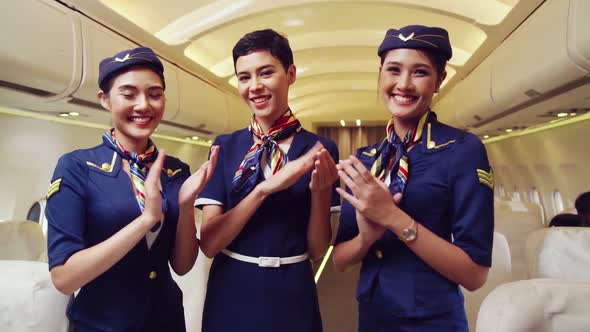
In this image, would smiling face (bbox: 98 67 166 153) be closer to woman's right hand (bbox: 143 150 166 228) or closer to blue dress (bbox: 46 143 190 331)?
blue dress (bbox: 46 143 190 331)

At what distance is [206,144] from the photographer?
870cm

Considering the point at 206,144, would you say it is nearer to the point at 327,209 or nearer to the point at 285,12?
the point at 285,12

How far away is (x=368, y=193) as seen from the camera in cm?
126

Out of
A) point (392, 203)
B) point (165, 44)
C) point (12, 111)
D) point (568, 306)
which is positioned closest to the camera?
point (568, 306)

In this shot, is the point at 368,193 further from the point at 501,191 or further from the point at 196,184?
the point at 501,191

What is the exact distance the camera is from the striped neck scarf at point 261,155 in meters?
1.52

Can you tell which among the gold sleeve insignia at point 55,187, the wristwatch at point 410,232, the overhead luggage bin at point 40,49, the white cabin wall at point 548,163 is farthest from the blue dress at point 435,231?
the white cabin wall at point 548,163

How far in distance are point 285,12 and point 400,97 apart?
157 inches

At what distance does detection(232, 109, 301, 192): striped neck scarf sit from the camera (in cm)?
152

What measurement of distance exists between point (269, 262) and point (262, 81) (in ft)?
2.16

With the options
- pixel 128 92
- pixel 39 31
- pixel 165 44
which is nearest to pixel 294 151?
pixel 128 92

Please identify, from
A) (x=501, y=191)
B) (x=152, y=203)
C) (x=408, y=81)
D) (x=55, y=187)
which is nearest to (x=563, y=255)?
(x=408, y=81)

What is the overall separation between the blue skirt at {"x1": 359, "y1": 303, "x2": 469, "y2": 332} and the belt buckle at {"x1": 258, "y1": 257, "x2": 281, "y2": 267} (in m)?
0.37

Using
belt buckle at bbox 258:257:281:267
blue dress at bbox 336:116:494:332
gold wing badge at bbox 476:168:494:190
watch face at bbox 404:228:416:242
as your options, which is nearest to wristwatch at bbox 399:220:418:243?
watch face at bbox 404:228:416:242
